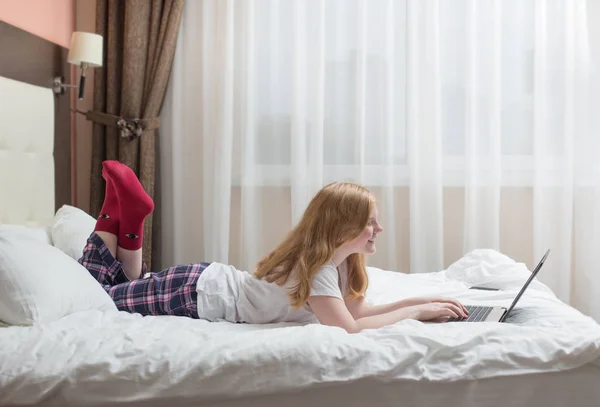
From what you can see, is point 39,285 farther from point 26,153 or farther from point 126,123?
point 126,123

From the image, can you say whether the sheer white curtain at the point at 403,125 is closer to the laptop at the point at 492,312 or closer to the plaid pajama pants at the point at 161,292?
the plaid pajama pants at the point at 161,292

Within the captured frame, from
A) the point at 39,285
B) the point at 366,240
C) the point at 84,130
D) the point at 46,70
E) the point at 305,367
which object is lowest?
the point at 305,367

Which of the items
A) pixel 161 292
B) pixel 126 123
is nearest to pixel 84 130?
pixel 126 123

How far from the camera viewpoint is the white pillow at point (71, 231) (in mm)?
2738

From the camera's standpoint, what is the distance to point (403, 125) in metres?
4.11

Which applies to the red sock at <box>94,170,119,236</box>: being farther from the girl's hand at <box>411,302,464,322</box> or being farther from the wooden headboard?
the girl's hand at <box>411,302,464,322</box>

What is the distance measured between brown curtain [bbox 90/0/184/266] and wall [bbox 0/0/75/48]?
17cm

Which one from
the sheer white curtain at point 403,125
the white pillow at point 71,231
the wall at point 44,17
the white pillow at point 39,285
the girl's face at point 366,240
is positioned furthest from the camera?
the sheer white curtain at point 403,125

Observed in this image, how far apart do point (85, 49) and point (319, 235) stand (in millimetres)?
1898

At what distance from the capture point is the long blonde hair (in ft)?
7.03

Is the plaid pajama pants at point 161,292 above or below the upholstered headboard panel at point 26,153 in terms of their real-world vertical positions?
below

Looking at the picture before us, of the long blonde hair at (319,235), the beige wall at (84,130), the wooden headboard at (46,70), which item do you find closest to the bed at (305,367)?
the long blonde hair at (319,235)

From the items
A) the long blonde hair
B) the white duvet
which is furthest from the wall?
the white duvet

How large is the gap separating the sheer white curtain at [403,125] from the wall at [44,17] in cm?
58
